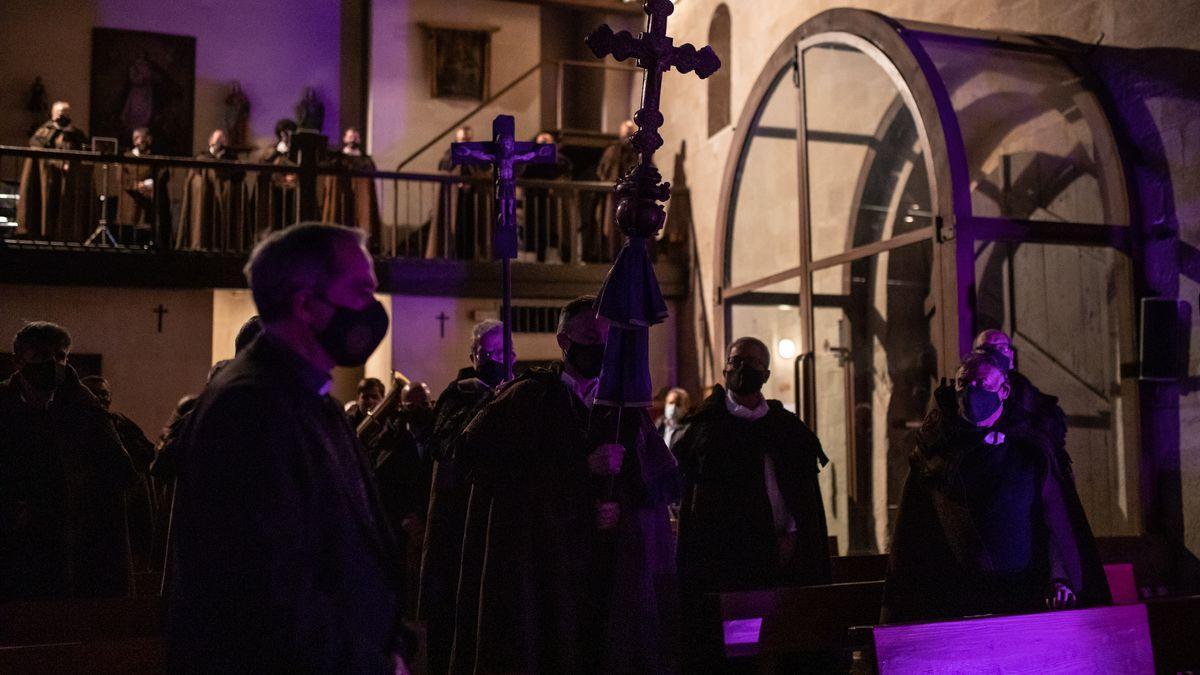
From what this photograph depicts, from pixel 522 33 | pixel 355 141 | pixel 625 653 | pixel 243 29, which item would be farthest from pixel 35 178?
pixel 625 653

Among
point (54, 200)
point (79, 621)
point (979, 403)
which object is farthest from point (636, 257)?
point (54, 200)

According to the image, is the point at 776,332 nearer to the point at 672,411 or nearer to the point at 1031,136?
the point at 672,411

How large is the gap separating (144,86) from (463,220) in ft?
20.3

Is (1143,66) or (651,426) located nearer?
(651,426)

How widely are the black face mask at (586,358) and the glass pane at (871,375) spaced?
253 inches

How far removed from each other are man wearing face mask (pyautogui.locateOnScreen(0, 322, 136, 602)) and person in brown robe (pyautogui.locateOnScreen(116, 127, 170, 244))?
756 centimetres

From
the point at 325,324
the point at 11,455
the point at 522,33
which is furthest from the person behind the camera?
the point at 522,33

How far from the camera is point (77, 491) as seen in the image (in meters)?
5.12

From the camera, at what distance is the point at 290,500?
6.86 feet

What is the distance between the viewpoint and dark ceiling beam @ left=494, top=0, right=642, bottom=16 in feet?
54.9

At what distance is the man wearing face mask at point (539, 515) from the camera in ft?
12.5

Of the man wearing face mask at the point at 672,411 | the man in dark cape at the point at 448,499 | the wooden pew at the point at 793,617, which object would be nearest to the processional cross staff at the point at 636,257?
the wooden pew at the point at 793,617

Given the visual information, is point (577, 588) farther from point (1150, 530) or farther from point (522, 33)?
point (522, 33)

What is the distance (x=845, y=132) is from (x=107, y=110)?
36.8ft
